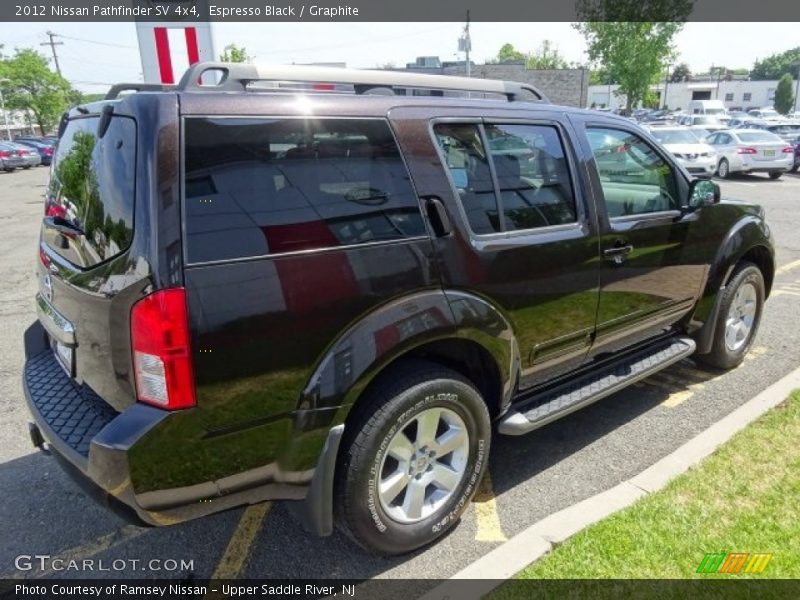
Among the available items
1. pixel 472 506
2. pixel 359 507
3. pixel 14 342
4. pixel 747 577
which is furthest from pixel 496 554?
pixel 14 342

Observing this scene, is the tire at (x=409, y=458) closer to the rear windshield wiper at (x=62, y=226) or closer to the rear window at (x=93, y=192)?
the rear window at (x=93, y=192)

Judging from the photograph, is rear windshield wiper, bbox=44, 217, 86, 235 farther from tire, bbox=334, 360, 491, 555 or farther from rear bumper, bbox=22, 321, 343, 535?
tire, bbox=334, 360, 491, 555

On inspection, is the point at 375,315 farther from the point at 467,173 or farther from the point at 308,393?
the point at 467,173

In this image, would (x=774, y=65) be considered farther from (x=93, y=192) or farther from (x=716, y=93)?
(x=93, y=192)

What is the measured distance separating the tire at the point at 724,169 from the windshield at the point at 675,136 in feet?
3.82

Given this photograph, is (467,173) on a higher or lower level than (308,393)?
higher

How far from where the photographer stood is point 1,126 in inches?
2527

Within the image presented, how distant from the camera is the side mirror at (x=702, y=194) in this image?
371 centimetres

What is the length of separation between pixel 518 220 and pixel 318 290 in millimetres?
1206

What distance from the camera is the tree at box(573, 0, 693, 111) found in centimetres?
3716

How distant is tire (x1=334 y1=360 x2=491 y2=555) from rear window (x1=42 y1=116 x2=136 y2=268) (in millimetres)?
1129

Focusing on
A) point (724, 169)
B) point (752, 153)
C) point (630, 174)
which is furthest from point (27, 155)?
point (630, 174)

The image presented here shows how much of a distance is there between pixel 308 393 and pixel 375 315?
390mm

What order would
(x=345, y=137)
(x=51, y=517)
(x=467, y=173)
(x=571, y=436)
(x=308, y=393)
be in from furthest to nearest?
(x=571, y=436) < (x=51, y=517) < (x=467, y=173) < (x=345, y=137) < (x=308, y=393)
